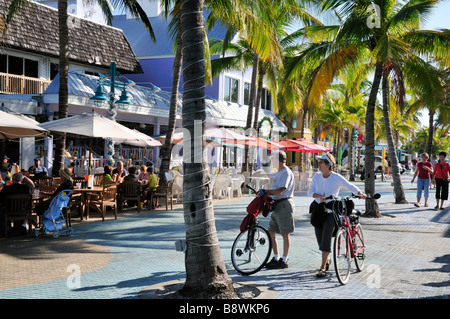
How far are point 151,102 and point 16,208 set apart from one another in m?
15.4

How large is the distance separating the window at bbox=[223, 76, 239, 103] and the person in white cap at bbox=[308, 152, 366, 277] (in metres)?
24.5

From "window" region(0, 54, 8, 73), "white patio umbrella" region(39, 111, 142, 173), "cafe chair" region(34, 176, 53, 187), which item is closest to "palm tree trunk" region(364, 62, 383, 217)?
"white patio umbrella" region(39, 111, 142, 173)

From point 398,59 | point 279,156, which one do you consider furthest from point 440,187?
point 279,156

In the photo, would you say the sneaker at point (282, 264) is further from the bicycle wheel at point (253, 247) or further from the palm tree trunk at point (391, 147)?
the palm tree trunk at point (391, 147)

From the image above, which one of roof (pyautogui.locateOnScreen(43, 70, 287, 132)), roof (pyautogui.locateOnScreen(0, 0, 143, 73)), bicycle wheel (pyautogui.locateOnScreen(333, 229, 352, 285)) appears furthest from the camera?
roof (pyautogui.locateOnScreen(0, 0, 143, 73))

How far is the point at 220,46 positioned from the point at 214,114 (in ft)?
15.4

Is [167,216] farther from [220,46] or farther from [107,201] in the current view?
[220,46]

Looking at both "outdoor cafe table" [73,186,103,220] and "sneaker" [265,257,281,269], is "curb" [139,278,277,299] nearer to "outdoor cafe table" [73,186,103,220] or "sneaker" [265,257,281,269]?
"sneaker" [265,257,281,269]

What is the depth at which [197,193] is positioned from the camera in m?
5.46

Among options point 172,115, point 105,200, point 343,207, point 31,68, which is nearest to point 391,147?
point 172,115

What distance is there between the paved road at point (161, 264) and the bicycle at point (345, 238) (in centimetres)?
23

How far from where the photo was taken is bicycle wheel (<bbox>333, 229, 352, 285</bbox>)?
6.14 m

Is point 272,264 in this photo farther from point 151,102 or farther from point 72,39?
point 72,39
